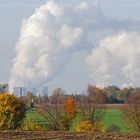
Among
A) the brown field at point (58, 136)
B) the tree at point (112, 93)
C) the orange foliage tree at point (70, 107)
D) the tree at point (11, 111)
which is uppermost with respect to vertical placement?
the tree at point (112, 93)

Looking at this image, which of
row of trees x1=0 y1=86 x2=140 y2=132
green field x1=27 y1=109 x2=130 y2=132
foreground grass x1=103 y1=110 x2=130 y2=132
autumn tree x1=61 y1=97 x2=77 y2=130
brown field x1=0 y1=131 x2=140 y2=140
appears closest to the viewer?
brown field x1=0 y1=131 x2=140 y2=140

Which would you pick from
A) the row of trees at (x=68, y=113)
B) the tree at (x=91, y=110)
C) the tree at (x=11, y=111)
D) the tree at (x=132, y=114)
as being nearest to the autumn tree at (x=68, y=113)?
the row of trees at (x=68, y=113)

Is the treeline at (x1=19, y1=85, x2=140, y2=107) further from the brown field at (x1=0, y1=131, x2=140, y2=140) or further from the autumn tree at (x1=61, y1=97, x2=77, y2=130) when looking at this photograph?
the brown field at (x1=0, y1=131, x2=140, y2=140)

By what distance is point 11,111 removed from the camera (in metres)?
61.2

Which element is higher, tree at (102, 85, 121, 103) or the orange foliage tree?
tree at (102, 85, 121, 103)

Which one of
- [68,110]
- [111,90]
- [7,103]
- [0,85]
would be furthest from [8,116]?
[111,90]

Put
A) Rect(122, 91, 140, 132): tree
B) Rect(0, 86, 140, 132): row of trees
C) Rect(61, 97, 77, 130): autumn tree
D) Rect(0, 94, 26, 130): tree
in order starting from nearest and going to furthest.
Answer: Rect(0, 94, 26, 130): tree, Rect(0, 86, 140, 132): row of trees, Rect(61, 97, 77, 130): autumn tree, Rect(122, 91, 140, 132): tree

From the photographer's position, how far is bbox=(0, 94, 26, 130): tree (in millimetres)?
58375

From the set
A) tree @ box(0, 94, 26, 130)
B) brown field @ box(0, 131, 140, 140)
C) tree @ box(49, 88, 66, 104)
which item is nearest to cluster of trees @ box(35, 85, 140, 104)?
tree @ box(49, 88, 66, 104)

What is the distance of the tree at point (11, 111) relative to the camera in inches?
2298

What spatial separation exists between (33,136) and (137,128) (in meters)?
52.6

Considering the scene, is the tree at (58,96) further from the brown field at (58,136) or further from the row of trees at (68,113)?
the brown field at (58,136)

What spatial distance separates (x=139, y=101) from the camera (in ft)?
295

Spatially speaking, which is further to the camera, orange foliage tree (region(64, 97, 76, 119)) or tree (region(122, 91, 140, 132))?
orange foliage tree (region(64, 97, 76, 119))
